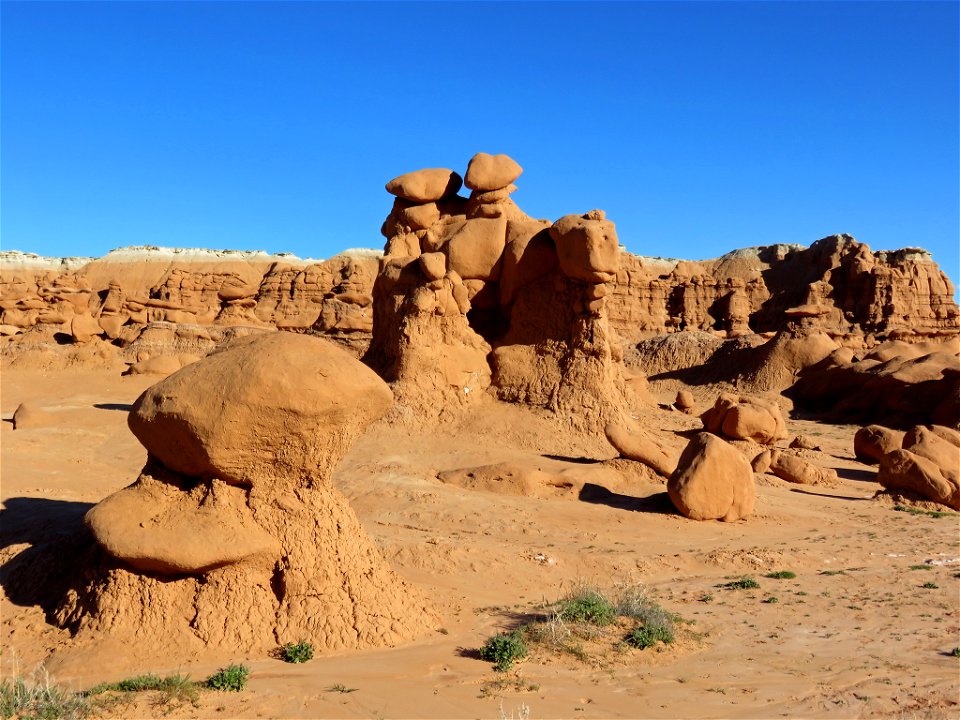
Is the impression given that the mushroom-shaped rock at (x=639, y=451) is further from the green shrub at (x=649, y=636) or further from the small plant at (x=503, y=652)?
the small plant at (x=503, y=652)

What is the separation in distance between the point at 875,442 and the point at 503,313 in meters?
9.37

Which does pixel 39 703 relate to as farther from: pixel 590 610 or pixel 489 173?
pixel 489 173

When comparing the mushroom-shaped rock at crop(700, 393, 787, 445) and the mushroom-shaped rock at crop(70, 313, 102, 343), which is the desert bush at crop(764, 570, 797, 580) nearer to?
the mushroom-shaped rock at crop(700, 393, 787, 445)

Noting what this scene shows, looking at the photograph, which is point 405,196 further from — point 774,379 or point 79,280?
point 79,280

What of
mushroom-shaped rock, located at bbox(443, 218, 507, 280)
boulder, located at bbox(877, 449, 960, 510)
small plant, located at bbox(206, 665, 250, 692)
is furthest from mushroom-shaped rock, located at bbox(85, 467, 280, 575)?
boulder, located at bbox(877, 449, 960, 510)

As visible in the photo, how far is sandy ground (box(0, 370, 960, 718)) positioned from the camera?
15.8ft

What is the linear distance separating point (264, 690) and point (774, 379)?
93.8ft

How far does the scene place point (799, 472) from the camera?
49.6 ft

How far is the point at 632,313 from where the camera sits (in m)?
45.0

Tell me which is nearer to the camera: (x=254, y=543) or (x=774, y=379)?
(x=254, y=543)

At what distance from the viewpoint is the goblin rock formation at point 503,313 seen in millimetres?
15102

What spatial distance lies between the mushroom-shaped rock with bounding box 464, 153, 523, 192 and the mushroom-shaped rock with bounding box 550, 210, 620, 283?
2978mm

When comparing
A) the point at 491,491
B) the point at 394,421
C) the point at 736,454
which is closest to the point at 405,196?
the point at 394,421

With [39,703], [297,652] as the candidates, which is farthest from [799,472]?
[39,703]
